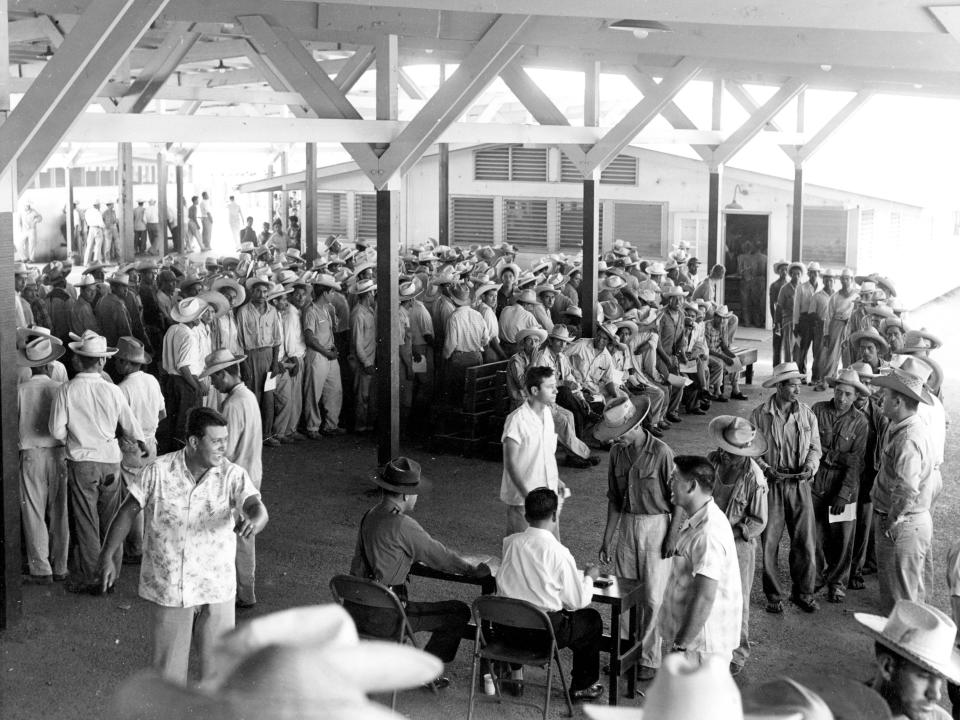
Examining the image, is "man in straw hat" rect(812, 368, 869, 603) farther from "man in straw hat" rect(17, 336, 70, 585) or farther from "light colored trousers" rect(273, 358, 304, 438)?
"light colored trousers" rect(273, 358, 304, 438)

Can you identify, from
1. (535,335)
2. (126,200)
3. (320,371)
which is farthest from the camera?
(126,200)

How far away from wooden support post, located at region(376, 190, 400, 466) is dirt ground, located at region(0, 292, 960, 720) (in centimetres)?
50

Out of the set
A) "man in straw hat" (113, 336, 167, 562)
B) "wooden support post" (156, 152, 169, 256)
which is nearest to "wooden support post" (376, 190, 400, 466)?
"man in straw hat" (113, 336, 167, 562)

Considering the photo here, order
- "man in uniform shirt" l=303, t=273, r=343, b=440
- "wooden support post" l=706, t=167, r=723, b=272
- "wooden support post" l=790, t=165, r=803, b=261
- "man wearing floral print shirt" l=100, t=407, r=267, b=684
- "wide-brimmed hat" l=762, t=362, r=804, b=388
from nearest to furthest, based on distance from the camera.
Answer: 1. "man wearing floral print shirt" l=100, t=407, r=267, b=684
2. "wide-brimmed hat" l=762, t=362, r=804, b=388
3. "man in uniform shirt" l=303, t=273, r=343, b=440
4. "wooden support post" l=706, t=167, r=723, b=272
5. "wooden support post" l=790, t=165, r=803, b=261

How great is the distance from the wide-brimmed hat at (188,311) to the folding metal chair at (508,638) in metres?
5.68

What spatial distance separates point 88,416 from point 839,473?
5.14 metres

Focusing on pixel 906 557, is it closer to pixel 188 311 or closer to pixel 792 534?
pixel 792 534

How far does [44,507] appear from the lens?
8750 millimetres

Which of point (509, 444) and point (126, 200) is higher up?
point (126, 200)

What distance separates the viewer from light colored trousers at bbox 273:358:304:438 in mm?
13062

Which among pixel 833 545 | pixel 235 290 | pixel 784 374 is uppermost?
pixel 235 290

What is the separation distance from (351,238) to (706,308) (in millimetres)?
13500

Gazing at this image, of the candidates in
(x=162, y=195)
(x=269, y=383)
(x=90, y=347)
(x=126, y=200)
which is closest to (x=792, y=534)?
(x=90, y=347)

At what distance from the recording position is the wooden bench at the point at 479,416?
12750 millimetres
